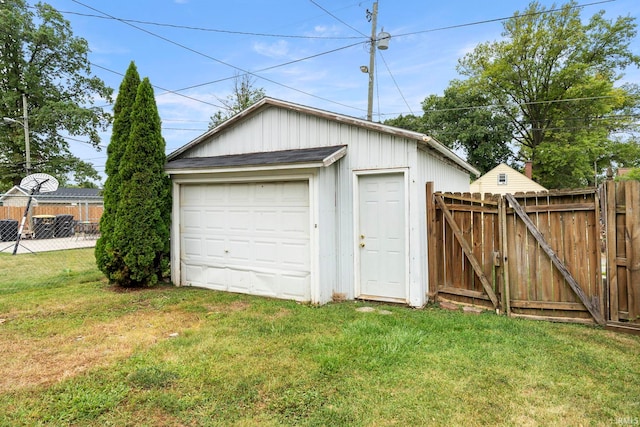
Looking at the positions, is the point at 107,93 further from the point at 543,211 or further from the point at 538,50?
the point at 538,50

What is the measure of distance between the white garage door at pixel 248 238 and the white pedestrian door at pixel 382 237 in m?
0.96

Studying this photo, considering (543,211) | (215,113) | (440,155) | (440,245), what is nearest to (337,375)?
(440,245)

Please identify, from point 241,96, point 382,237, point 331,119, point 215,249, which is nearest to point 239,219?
point 215,249

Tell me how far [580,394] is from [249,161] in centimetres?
522

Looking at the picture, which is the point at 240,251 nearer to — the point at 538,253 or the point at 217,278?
the point at 217,278

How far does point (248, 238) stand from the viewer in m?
6.22

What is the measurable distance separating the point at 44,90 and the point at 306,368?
1110 inches

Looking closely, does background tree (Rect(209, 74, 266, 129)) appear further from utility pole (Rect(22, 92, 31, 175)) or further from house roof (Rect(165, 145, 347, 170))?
house roof (Rect(165, 145, 347, 170))

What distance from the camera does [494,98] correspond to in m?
26.7

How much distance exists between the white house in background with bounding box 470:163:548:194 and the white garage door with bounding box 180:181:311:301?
20449 mm

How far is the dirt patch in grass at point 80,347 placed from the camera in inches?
125

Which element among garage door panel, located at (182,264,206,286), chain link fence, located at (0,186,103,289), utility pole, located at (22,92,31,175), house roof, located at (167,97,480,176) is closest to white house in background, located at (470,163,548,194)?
house roof, located at (167,97,480,176)

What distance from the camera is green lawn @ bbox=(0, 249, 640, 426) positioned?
2.52 m

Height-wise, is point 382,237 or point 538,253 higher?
point 382,237
